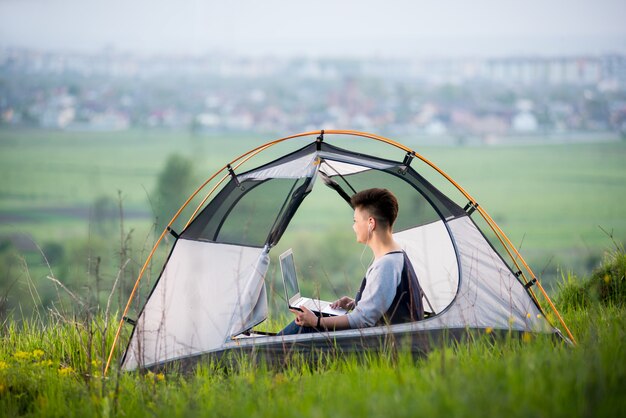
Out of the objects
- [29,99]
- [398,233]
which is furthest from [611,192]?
[398,233]

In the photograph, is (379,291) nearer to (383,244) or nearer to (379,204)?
(383,244)

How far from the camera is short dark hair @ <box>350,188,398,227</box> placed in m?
4.71

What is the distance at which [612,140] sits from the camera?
82188 millimetres

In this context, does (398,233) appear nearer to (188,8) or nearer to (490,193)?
(490,193)

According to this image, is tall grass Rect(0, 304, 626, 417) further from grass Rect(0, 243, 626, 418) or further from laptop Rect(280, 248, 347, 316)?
laptop Rect(280, 248, 347, 316)

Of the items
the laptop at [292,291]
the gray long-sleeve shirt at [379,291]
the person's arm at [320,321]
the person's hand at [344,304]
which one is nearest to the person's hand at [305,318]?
the person's arm at [320,321]

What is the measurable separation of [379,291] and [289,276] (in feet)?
2.71

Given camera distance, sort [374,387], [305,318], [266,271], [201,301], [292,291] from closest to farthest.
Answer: [374,387] → [305,318] → [266,271] → [201,301] → [292,291]

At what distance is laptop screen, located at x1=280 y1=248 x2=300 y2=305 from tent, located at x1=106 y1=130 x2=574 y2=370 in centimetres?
12

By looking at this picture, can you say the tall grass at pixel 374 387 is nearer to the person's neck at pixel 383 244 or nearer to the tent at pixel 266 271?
the tent at pixel 266 271

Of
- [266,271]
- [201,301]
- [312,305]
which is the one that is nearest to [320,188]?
[312,305]

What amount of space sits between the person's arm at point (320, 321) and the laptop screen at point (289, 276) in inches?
16.7

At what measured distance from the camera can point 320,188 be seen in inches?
3152

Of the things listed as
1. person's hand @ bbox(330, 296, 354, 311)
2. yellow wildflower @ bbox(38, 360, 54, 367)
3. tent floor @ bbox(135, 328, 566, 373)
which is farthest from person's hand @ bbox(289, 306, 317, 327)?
yellow wildflower @ bbox(38, 360, 54, 367)
